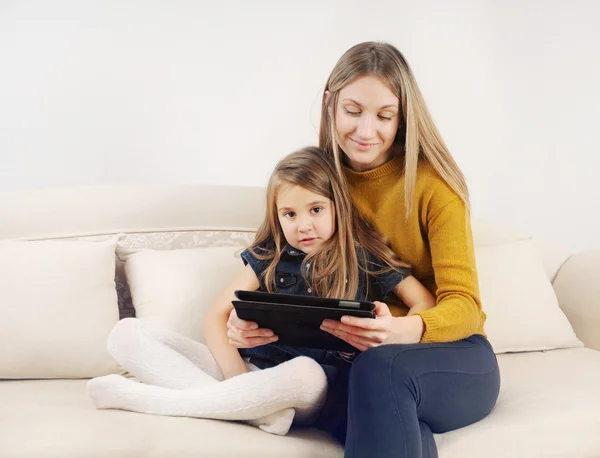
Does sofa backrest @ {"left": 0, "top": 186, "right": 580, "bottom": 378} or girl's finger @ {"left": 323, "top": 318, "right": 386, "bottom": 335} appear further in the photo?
sofa backrest @ {"left": 0, "top": 186, "right": 580, "bottom": 378}

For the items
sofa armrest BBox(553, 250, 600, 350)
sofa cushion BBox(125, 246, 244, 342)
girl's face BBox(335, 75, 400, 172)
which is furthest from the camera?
sofa armrest BBox(553, 250, 600, 350)

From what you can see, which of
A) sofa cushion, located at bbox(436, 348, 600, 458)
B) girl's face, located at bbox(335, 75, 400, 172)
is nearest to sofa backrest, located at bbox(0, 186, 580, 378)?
sofa cushion, located at bbox(436, 348, 600, 458)

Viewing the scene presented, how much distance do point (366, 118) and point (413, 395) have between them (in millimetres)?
645

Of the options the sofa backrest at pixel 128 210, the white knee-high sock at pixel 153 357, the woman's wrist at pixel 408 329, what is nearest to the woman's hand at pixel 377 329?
the woman's wrist at pixel 408 329

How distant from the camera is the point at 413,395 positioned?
1341mm

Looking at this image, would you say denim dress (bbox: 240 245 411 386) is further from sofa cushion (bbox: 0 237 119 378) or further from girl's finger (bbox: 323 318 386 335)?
sofa cushion (bbox: 0 237 119 378)

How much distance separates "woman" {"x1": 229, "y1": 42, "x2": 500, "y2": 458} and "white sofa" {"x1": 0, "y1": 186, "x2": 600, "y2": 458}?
117mm

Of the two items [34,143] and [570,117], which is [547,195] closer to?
[570,117]

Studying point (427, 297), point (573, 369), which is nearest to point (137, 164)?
point (427, 297)

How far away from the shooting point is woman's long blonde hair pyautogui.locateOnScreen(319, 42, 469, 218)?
5.42ft

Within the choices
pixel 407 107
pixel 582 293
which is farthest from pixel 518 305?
pixel 407 107

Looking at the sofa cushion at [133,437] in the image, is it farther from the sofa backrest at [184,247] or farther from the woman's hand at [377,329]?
the sofa backrest at [184,247]

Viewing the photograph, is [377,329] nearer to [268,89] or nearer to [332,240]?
[332,240]

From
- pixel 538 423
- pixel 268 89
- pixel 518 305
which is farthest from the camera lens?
pixel 268 89
